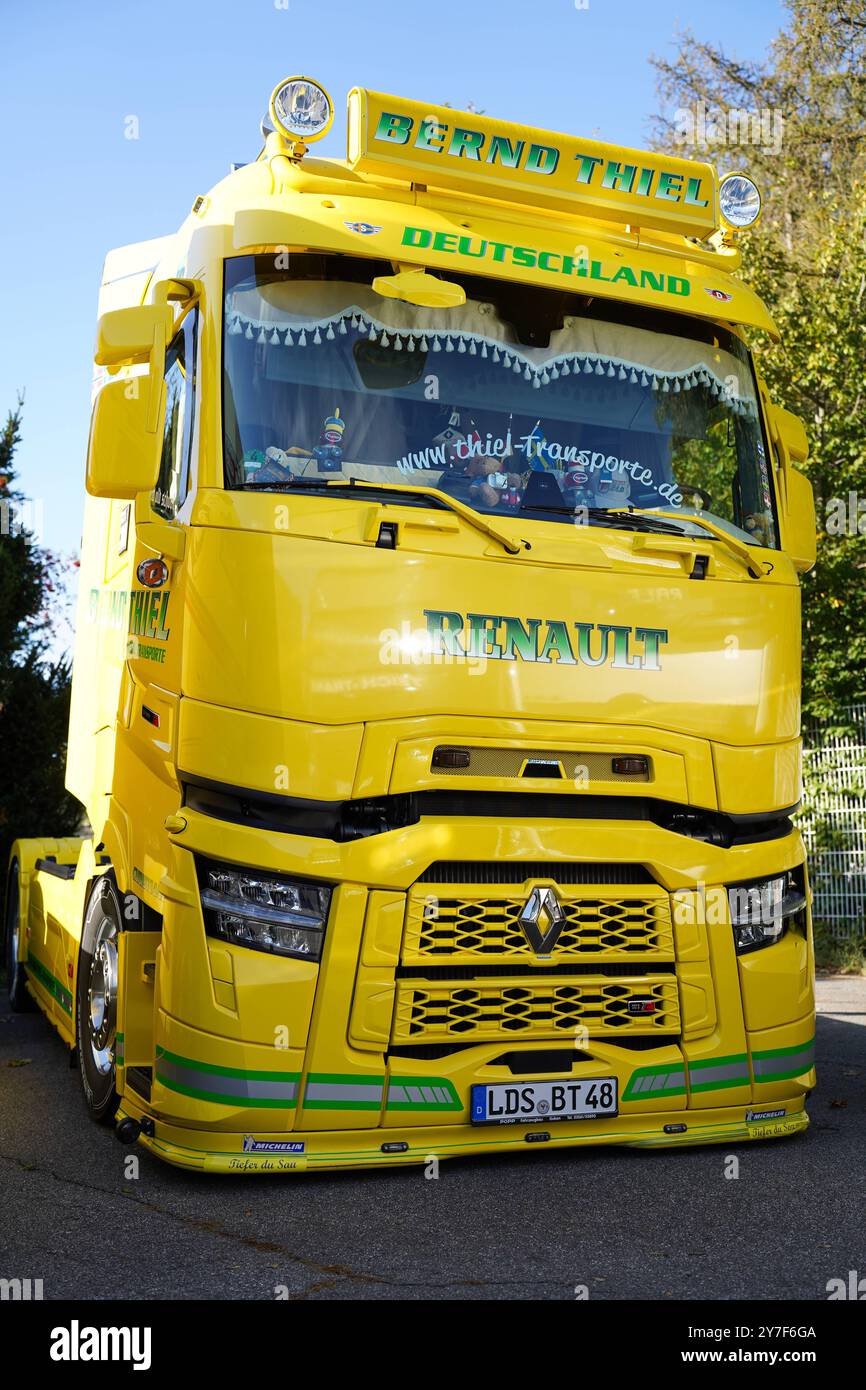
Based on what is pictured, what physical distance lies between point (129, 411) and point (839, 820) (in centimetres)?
857

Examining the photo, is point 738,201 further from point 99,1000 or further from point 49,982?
point 49,982

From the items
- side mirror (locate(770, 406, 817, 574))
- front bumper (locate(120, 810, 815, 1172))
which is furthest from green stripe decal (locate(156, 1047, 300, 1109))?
side mirror (locate(770, 406, 817, 574))

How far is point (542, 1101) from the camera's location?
488cm

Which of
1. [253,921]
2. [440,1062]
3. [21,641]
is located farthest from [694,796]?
[21,641]

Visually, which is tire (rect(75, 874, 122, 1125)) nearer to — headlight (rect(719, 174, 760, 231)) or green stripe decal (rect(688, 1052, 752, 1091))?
Result: green stripe decal (rect(688, 1052, 752, 1091))

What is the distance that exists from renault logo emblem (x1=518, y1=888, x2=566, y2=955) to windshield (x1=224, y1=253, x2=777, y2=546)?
1418mm

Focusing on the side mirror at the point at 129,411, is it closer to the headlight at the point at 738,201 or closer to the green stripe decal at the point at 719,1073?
the headlight at the point at 738,201

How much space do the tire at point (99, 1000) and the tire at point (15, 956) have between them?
9.22 feet

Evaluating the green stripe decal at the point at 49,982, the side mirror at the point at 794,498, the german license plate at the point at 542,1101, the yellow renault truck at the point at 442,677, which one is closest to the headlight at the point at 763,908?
the yellow renault truck at the point at 442,677

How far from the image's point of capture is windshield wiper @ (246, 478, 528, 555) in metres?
4.82

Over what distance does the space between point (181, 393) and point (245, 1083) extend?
258 cm

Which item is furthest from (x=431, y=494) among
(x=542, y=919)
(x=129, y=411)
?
(x=542, y=919)

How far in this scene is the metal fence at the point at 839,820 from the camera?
11664 millimetres
